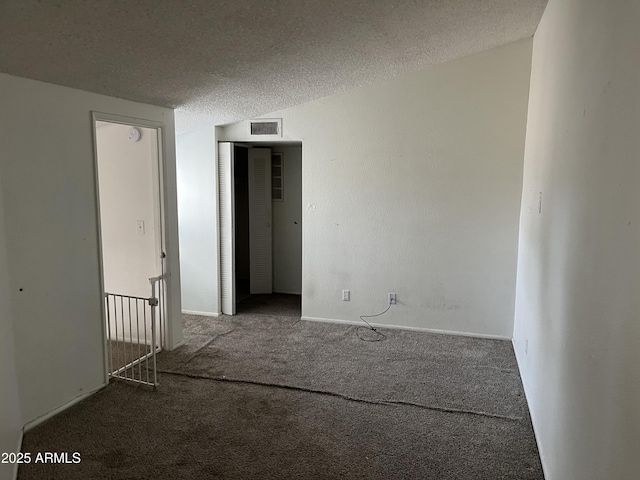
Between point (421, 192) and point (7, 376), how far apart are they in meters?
3.57

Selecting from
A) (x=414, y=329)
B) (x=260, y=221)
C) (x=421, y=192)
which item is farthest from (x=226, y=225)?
(x=414, y=329)

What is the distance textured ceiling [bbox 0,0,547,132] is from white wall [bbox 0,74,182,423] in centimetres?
19

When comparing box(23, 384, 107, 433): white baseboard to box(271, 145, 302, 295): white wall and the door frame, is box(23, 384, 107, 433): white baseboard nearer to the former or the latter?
the door frame

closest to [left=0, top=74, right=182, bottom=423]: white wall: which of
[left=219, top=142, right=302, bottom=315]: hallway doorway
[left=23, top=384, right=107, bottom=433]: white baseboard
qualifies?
[left=23, top=384, right=107, bottom=433]: white baseboard

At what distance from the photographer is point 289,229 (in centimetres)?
612

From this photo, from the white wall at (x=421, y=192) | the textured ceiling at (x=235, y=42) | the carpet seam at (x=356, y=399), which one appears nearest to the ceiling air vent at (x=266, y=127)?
the white wall at (x=421, y=192)

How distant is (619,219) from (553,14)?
7.10ft

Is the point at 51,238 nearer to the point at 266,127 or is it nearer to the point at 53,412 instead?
the point at 53,412

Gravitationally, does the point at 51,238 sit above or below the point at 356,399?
above

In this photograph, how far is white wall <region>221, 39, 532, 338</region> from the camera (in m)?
4.32

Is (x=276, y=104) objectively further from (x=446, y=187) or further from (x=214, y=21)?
(x=214, y=21)

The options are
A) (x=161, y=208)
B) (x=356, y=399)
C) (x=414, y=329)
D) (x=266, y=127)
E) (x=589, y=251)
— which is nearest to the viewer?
(x=589, y=251)

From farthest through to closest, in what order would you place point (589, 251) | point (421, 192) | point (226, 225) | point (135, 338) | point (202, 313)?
1. point (202, 313)
2. point (226, 225)
3. point (421, 192)
4. point (135, 338)
5. point (589, 251)

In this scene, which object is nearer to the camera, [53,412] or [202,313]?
[53,412]
